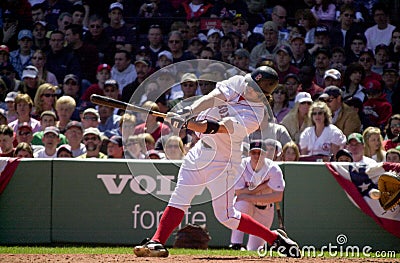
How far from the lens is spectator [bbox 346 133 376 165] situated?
11258 mm

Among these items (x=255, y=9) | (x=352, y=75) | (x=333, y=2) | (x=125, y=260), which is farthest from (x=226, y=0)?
(x=125, y=260)

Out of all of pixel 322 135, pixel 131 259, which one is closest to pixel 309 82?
pixel 322 135

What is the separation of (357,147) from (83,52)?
5749 mm

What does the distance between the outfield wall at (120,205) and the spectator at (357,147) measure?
0.66 meters

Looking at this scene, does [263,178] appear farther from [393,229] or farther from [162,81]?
[162,81]

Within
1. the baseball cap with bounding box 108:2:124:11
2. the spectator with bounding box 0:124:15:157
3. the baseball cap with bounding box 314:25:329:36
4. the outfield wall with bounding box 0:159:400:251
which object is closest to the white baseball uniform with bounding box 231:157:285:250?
the outfield wall with bounding box 0:159:400:251

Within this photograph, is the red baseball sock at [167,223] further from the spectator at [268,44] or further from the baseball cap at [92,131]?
the spectator at [268,44]

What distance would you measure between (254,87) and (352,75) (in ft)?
17.6

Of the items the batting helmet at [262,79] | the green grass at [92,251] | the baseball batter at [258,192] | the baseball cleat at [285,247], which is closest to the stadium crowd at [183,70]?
the baseball batter at [258,192]

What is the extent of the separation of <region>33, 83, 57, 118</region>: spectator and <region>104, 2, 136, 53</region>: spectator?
7.14 ft

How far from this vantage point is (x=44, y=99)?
13461 millimetres

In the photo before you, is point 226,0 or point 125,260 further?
point 226,0

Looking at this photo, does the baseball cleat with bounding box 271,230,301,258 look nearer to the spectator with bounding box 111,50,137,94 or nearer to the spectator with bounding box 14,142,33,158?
Answer: the spectator with bounding box 14,142,33,158

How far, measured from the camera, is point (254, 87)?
812 cm
